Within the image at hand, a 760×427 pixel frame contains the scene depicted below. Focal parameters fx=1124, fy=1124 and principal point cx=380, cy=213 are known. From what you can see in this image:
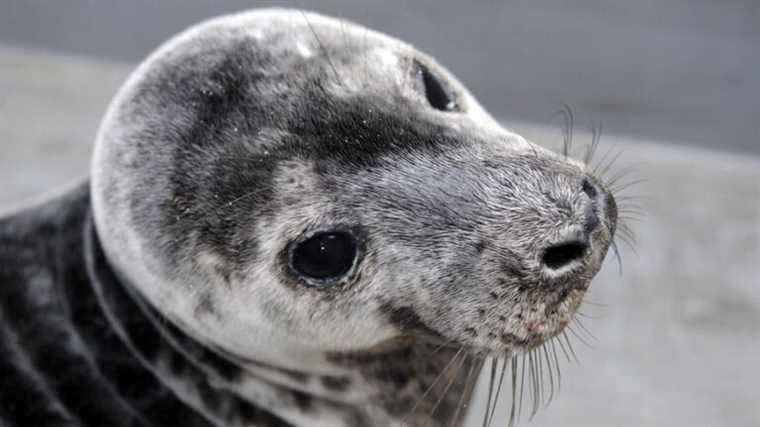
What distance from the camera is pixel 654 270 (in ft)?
12.7

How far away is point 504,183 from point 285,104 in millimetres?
394

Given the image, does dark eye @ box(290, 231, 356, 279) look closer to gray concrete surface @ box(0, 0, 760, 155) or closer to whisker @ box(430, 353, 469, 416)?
whisker @ box(430, 353, 469, 416)

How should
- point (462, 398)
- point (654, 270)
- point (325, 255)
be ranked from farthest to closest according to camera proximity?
point (654, 270) < point (462, 398) < point (325, 255)

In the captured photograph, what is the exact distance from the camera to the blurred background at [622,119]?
141 inches

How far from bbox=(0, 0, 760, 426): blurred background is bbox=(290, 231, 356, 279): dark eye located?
157cm

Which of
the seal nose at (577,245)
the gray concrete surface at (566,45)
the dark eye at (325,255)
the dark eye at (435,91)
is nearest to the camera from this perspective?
the seal nose at (577,245)

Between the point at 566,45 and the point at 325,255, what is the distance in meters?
3.41

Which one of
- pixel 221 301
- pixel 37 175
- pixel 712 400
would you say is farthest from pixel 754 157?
pixel 221 301

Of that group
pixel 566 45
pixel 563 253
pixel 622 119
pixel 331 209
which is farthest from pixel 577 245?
pixel 566 45

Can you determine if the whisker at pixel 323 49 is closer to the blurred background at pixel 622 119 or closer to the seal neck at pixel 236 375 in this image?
the seal neck at pixel 236 375

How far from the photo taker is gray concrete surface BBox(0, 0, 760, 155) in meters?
4.74

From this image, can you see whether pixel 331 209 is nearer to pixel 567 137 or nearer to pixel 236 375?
pixel 236 375

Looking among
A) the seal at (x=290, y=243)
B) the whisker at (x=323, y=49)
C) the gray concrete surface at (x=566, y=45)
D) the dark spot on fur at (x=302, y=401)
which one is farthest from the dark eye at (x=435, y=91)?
the gray concrete surface at (x=566, y=45)

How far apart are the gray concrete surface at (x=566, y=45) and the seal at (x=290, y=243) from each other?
2704 mm
